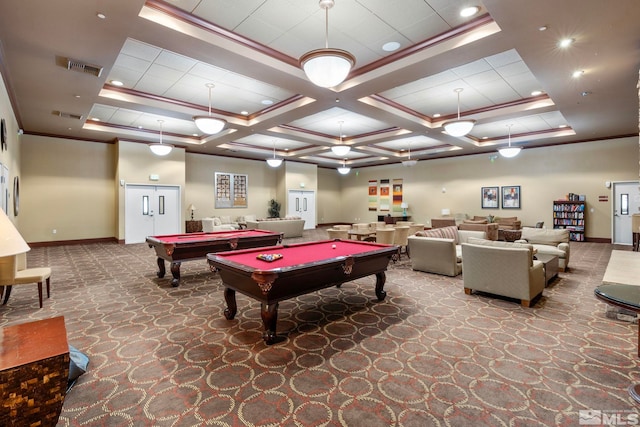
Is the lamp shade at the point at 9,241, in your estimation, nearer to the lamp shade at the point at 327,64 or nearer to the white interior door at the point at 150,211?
the lamp shade at the point at 327,64

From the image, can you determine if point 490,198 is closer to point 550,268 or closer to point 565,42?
point 550,268

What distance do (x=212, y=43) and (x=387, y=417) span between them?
180 inches

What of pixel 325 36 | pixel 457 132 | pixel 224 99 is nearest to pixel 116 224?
pixel 224 99

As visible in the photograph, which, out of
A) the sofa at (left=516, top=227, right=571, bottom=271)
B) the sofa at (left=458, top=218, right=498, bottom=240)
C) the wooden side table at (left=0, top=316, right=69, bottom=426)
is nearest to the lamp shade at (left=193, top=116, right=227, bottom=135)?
the wooden side table at (left=0, top=316, right=69, bottom=426)

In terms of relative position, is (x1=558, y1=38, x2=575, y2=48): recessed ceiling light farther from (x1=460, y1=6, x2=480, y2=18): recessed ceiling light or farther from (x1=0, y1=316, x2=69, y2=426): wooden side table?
(x1=0, y1=316, x2=69, y2=426): wooden side table

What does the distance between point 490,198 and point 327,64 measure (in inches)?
464

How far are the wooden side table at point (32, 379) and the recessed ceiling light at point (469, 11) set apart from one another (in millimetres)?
4929

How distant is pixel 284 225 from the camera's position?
1168cm

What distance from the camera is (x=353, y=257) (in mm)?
3770

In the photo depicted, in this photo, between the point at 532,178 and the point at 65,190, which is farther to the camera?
the point at 532,178

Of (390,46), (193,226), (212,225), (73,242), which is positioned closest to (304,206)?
(193,226)

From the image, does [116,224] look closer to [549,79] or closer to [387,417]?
Result: [387,417]

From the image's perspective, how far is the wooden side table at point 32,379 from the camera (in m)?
1.53

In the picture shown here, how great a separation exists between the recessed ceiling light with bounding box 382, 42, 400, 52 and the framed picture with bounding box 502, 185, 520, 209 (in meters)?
9.99
